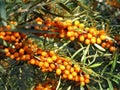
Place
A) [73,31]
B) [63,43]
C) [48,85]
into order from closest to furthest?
[73,31] → [63,43] → [48,85]

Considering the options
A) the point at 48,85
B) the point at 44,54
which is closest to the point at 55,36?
the point at 44,54

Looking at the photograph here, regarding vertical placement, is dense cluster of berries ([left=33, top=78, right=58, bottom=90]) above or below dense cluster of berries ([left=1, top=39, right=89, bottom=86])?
below

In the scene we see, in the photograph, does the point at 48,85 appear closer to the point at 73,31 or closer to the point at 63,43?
the point at 63,43

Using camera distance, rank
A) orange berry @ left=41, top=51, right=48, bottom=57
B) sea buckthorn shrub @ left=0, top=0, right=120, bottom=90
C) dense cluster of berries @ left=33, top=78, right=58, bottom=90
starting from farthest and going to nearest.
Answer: dense cluster of berries @ left=33, top=78, right=58, bottom=90 → orange berry @ left=41, top=51, right=48, bottom=57 → sea buckthorn shrub @ left=0, top=0, right=120, bottom=90

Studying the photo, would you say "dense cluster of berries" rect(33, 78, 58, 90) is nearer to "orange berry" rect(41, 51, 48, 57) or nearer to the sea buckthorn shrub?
the sea buckthorn shrub

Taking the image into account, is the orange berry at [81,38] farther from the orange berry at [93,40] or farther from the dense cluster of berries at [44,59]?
the dense cluster of berries at [44,59]

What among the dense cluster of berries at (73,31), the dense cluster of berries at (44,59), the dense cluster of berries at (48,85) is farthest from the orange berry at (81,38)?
the dense cluster of berries at (48,85)

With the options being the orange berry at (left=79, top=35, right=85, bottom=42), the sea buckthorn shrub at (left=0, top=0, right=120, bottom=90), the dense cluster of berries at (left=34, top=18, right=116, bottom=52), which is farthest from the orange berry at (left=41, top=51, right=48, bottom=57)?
the orange berry at (left=79, top=35, right=85, bottom=42)

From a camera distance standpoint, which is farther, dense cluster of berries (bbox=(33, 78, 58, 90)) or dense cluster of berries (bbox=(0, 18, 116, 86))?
dense cluster of berries (bbox=(33, 78, 58, 90))

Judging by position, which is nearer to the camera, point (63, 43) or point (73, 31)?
point (73, 31)
